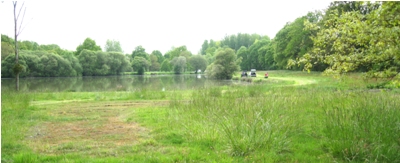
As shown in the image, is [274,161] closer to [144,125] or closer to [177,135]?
[177,135]

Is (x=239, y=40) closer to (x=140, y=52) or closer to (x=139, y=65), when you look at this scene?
(x=140, y=52)

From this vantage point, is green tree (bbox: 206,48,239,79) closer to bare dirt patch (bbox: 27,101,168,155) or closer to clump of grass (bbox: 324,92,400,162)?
bare dirt patch (bbox: 27,101,168,155)

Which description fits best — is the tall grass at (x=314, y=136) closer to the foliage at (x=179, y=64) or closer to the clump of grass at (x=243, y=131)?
the clump of grass at (x=243, y=131)

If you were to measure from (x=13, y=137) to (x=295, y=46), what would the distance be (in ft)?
136

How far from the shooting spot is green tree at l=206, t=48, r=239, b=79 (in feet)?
147

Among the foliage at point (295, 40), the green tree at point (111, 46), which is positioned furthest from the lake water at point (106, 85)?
the green tree at point (111, 46)

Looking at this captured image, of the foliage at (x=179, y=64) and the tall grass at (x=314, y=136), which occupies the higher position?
the foliage at (x=179, y=64)

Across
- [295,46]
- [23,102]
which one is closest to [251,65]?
[295,46]

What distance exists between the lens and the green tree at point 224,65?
44906mm

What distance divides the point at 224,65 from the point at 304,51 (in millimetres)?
12529

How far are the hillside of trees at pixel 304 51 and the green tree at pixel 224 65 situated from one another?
52cm

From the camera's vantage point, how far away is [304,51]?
4006cm

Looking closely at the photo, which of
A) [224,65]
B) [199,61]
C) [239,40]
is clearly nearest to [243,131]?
[224,65]

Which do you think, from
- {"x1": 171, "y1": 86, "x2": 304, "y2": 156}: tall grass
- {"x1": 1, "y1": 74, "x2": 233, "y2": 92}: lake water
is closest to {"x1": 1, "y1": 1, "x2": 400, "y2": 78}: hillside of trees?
{"x1": 171, "y1": 86, "x2": 304, "y2": 156}: tall grass
